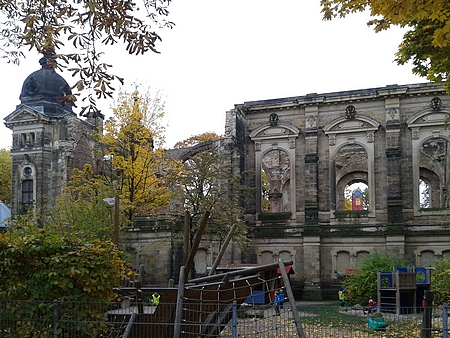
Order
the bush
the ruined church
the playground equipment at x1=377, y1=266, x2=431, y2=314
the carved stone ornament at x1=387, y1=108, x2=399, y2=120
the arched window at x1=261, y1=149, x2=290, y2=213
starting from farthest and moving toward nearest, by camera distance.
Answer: the arched window at x1=261, y1=149, x2=290, y2=213 → the carved stone ornament at x1=387, y1=108, x2=399, y2=120 → the ruined church → the bush → the playground equipment at x1=377, y1=266, x2=431, y2=314

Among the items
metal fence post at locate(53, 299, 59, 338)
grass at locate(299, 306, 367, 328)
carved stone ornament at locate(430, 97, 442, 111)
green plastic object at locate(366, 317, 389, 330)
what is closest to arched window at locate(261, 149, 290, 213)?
carved stone ornament at locate(430, 97, 442, 111)

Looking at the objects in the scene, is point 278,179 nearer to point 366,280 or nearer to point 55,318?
point 366,280

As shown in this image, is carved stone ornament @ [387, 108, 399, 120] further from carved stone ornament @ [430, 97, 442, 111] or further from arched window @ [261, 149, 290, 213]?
arched window @ [261, 149, 290, 213]

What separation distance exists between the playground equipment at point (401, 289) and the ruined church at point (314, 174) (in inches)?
323

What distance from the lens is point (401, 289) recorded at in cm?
2136

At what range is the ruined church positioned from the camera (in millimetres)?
30641

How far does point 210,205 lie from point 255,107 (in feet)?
36.3

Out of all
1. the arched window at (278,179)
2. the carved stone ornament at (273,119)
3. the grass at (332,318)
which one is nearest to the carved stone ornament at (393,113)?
the carved stone ornament at (273,119)

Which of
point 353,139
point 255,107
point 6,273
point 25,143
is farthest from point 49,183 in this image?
point 6,273

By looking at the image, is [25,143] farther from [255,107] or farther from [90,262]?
[90,262]

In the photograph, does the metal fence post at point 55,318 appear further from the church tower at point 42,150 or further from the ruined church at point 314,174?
the church tower at point 42,150

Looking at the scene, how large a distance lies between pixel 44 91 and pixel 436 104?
25128 millimetres

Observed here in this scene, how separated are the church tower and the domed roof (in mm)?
67

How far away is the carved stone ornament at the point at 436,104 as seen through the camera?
3145cm
